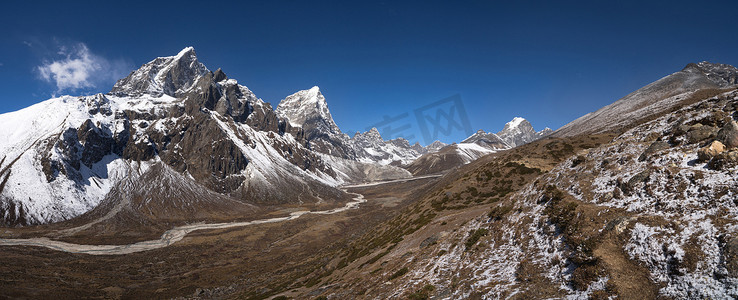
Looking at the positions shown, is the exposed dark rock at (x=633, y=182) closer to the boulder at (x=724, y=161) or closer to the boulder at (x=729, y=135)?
the boulder at (x=724, y=161)

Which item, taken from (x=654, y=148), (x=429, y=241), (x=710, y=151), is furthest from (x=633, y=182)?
(x=429, y=241)

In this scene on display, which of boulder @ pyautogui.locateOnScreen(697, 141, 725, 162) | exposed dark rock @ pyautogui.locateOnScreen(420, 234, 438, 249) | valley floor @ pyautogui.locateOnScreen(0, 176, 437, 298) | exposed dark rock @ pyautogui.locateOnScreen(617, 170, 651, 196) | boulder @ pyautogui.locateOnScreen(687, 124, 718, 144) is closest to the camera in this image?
boulder @ pyautogui.locateOnScreen(697, 141, 725, 162)

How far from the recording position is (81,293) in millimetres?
64875

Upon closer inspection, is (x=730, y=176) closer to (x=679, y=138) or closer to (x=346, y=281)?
(x=679, y=138)

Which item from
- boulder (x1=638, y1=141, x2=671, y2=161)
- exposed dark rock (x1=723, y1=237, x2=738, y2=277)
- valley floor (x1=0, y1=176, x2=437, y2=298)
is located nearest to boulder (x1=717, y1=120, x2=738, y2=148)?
boulder (x1=638, y1=141, x2=671, y2=161)

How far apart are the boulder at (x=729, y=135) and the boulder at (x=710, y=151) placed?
0.31 m

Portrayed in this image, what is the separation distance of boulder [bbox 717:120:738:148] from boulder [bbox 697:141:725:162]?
31cm

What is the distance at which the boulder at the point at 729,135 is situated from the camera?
17.2 metres

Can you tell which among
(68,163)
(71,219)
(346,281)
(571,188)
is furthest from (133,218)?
(571,188)

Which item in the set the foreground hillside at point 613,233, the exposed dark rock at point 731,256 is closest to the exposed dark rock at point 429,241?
the foreground hillside at point 613,233

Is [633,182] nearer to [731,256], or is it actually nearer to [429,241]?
[731,256]

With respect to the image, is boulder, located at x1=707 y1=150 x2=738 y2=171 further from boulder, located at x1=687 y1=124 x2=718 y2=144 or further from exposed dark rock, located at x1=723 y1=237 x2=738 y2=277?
exposed dark rock, located at x1=723 y1=237 x2=738 y2=277

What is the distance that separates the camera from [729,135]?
17.6 metres

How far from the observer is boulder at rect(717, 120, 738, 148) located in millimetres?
17152
